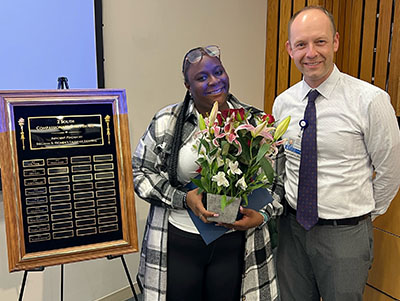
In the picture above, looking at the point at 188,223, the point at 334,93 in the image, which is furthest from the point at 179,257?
the point at 334,93

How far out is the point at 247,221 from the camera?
142 cm

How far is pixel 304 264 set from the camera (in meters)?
1.73

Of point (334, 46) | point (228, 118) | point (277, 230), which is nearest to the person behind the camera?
point (228, 118)

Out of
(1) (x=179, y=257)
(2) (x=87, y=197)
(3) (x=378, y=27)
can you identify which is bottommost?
(1) (x=179, y=257)

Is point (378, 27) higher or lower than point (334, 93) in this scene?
higher

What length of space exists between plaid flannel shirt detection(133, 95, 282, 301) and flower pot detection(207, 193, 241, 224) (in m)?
0.18

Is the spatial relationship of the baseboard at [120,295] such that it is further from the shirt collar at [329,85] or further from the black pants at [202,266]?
the shirt collar at [329,85]

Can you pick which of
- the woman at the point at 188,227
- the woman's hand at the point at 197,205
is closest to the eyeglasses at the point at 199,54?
the woman at the point at 188,227

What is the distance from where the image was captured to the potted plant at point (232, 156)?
128 centimetres

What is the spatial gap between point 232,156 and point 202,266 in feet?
1.62

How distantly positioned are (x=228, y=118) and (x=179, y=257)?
2.01 ft

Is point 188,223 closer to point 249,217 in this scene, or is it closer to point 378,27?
point 249,217

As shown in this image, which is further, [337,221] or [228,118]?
[337,221]

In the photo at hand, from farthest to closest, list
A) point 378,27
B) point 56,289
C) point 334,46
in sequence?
point 378,27
point 56,289
point 334,46
